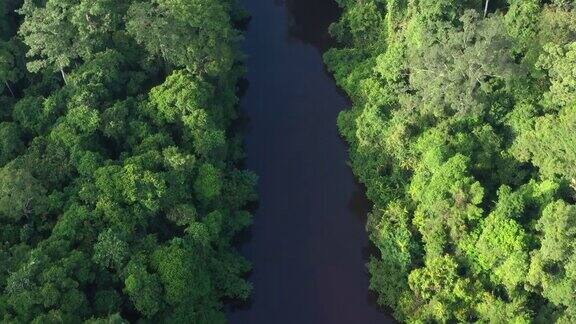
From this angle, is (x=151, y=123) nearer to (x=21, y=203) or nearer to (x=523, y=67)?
(x=21, y=203)

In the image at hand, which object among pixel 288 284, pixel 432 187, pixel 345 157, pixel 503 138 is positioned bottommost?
pixel 288 284

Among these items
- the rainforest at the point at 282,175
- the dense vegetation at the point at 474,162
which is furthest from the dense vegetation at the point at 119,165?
the dense vegetation at the point at 474,162

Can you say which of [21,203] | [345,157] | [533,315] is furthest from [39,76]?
[533,315]

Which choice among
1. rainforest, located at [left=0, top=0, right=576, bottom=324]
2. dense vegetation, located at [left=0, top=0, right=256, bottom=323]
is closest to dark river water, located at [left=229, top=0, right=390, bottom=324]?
rainforest, located at [left=0, top=0, right=576, bottom=324]

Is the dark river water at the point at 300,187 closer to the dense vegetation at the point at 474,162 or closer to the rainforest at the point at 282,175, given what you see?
the rainforest at the point at 282,175

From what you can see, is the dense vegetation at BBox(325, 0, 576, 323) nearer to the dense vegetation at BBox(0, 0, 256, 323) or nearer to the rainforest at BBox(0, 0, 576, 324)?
the rainforest at BBox(0, 0, 576, 324)

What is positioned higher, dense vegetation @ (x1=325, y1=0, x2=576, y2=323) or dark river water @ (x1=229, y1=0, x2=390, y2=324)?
dense vegetation @ (x1=325, y1=0, x2=576, y2=323)

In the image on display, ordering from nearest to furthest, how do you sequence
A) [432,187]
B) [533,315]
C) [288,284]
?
[533,315], [432,187], [288,284]
